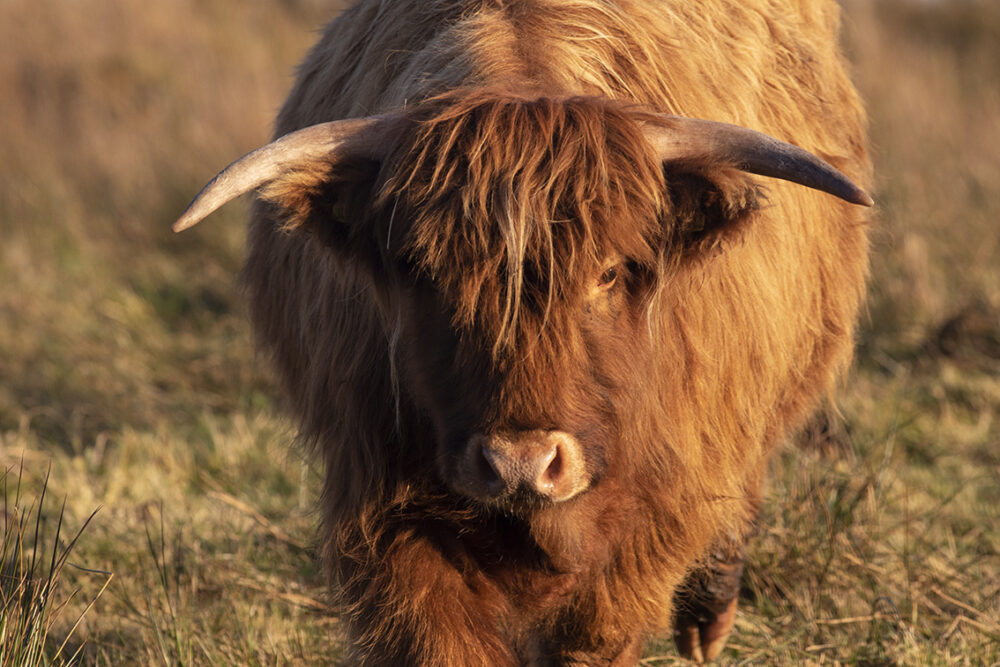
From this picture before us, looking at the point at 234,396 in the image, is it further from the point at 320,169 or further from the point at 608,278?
the point at 608,278

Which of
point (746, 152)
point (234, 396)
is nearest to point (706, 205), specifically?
point (746, 152)

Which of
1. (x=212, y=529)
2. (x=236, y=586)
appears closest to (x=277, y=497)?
(x=212, y=529)

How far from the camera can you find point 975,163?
7.72m

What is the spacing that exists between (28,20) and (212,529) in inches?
379

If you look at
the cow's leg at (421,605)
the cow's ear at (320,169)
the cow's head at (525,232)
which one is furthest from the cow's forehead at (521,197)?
the cow's leg at (421,605)

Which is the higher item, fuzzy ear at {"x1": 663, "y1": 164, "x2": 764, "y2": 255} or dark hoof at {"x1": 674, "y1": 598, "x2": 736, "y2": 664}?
fuzzy ear at {"x1": 663, "y1": 164, "x2": 764, "y2": 255}

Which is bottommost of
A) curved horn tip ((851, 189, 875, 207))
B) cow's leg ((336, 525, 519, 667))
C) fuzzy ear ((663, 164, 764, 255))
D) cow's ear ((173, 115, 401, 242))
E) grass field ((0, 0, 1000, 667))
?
grass field ((0, 0, 1000, 667))

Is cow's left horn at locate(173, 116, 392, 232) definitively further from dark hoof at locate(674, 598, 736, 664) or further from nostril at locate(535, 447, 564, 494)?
dark hoof at locate(674, 598, 736, 664)

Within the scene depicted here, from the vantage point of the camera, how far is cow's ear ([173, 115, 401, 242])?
211 cm

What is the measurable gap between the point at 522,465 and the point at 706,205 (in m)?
0.62

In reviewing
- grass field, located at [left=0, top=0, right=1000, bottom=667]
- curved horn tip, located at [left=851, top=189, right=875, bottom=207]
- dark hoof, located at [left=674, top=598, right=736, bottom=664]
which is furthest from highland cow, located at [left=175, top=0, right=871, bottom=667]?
grass field, located at [left=0, top=0, right=1000, bottom=667]

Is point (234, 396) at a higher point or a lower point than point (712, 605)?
lower

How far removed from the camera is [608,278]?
215 centimetres

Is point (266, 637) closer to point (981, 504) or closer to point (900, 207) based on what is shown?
point (981, 504)
